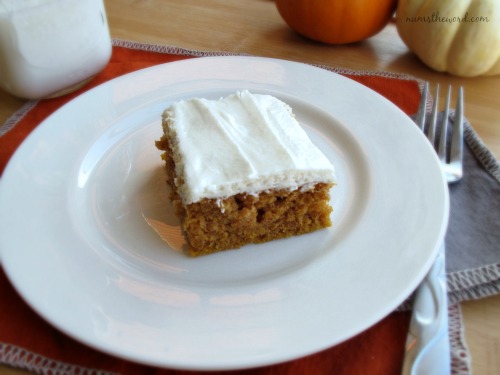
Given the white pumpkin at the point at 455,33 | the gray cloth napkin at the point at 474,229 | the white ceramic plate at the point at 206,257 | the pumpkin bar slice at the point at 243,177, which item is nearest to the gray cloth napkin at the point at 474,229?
the gray cloth napkin at the point at 474,229

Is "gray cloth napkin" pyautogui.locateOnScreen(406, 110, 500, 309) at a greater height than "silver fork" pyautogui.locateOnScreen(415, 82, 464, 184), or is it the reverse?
"silver fork" pyautogui.locateOnScreen(415, 82, 464, 184)

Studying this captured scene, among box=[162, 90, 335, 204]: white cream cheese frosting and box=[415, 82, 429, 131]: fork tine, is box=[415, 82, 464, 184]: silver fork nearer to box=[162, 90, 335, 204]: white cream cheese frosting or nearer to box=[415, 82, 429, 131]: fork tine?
box=[415, 82, 429, 131]: fork tine

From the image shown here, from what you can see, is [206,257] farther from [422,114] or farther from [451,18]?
[451,18]

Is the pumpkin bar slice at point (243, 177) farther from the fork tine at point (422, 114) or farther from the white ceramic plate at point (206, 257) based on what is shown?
the fork tine at point (422, 114)

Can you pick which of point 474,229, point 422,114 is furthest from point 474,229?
point 422,114

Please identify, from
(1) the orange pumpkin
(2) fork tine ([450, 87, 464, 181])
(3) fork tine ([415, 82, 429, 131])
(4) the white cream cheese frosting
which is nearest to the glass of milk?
(4) the white cream cheese frosting

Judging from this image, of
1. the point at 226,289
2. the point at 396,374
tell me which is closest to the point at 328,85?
the point at 226,289

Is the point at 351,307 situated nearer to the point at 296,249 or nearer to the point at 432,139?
the point at 296,249
